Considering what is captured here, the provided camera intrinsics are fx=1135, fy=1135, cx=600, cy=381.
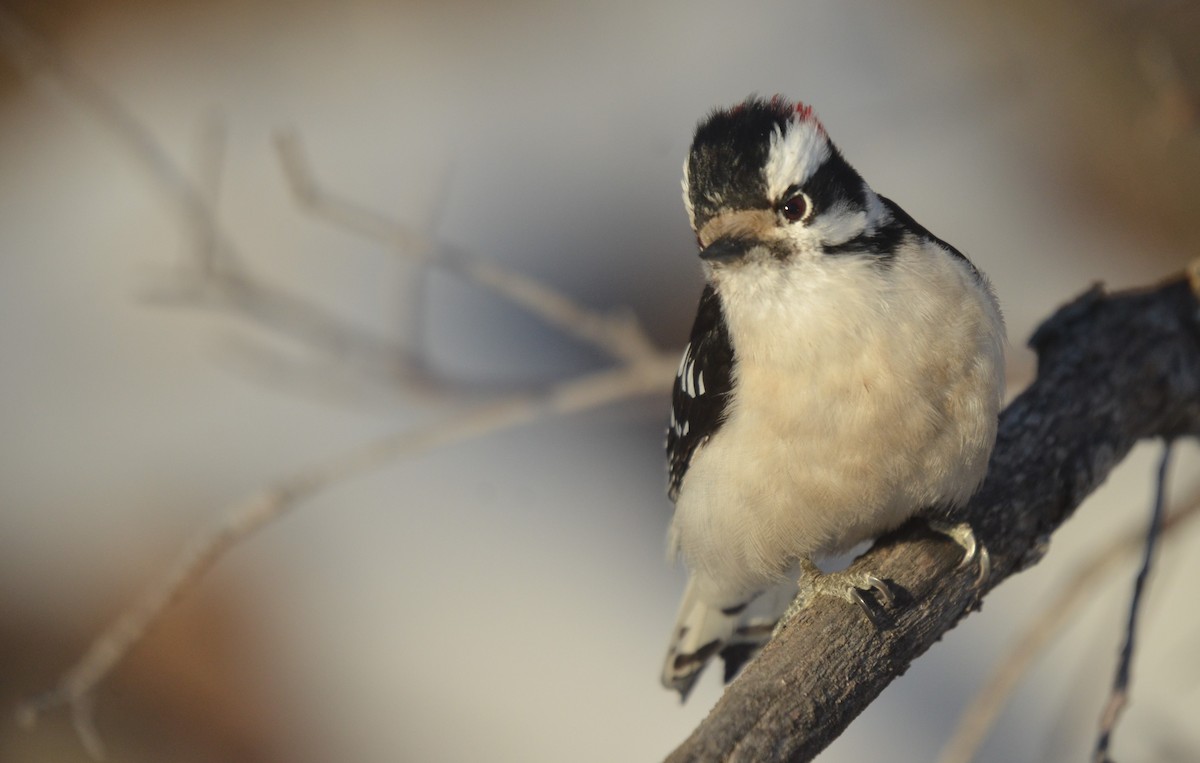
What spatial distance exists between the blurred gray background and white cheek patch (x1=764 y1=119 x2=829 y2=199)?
6.61 ft

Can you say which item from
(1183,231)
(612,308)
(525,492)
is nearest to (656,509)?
(525,492)

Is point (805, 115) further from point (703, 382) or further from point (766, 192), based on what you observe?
point (703, 382)

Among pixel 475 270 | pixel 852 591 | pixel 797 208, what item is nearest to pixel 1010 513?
pixel 852 591

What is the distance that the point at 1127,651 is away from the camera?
278cm

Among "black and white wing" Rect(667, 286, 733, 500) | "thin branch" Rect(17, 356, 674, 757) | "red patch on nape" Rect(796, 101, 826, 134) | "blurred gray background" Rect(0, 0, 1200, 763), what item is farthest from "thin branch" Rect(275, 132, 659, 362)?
A: "red patch on nape" Rect(796, 101, 826, 134)

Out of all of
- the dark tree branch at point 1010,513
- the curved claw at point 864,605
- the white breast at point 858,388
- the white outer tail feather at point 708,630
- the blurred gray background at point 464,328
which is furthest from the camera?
the blurred gray background at point 464,328

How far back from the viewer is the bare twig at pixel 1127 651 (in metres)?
2.62

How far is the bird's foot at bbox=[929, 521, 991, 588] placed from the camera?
2742mm

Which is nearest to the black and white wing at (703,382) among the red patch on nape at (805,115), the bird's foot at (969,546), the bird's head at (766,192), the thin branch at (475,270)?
the bird's head at (766,192)

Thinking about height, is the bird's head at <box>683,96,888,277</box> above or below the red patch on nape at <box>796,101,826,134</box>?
below

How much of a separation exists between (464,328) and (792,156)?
4.63 meters

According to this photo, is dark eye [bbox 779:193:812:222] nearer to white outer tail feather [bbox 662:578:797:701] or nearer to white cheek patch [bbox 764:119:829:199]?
white cheek patch [bbox 764:119:829:199]

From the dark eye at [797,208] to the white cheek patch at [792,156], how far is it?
0.03 m

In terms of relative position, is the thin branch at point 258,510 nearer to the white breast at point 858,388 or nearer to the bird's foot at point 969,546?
the white breast at point 858,388
